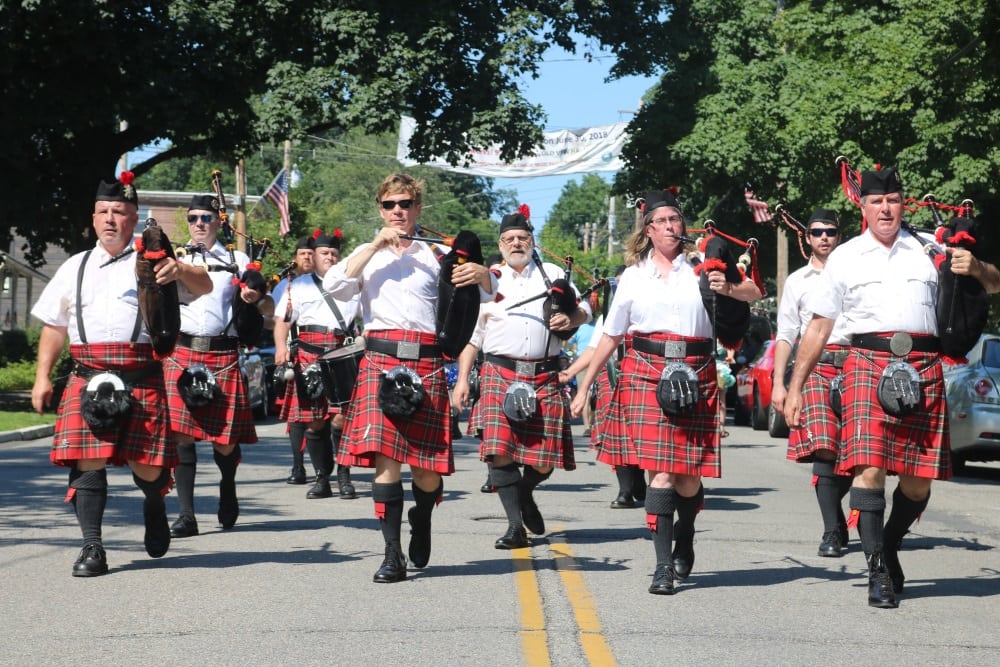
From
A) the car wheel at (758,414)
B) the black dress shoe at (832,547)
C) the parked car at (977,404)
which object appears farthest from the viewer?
the car wheel at (758,414)

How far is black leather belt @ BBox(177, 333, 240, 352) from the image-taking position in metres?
9.74

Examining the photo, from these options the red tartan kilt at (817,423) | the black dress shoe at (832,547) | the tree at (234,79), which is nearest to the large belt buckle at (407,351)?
the red tartan kilt at (817,423)

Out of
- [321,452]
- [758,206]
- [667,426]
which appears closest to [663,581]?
→ [667,426]

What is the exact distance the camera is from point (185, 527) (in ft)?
30.9

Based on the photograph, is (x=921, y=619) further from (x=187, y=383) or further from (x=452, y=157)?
(x=452, y=157)

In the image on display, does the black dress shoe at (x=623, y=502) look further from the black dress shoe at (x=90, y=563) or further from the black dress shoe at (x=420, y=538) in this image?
the black dress shoe at (x=90, y=563)

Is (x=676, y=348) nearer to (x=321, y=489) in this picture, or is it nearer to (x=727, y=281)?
(x=727, y=281)

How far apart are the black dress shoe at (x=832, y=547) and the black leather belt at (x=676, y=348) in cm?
197

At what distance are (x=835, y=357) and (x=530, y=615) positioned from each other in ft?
11.3

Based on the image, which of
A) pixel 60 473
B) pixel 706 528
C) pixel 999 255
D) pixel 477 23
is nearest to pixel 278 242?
pixel 477 23

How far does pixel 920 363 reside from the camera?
7.14 m

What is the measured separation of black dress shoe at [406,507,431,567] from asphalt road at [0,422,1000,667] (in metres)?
0.08

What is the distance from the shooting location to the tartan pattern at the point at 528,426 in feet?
29.8

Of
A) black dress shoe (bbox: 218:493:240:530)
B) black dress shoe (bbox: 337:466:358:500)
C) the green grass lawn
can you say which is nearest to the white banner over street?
the green grass lawn
